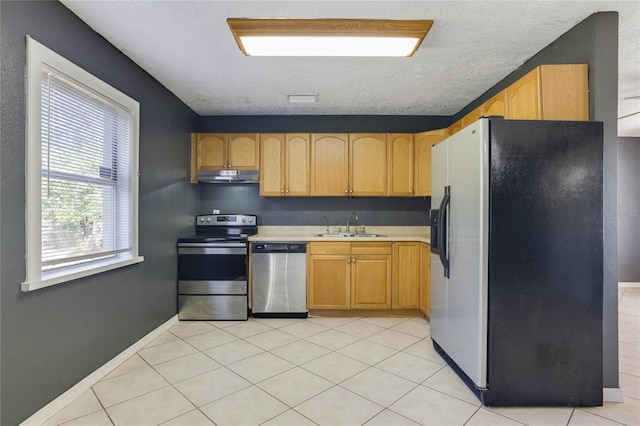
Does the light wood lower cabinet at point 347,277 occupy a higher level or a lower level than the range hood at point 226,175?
lower

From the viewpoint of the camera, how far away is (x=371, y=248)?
369cm

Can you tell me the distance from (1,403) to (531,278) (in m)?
2.93

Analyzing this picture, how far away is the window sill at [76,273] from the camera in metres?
1.71

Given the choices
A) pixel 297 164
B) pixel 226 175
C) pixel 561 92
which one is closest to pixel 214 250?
pixel 226 175

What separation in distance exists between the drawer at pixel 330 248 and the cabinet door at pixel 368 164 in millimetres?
711

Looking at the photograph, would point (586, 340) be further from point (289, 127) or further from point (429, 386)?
point (289, 127)

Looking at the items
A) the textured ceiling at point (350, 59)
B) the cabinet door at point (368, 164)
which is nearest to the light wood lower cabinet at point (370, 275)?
the cabinet door at point (368, 164)

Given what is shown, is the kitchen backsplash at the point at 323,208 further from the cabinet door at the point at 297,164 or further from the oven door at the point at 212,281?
the oven door at the point at 212,281

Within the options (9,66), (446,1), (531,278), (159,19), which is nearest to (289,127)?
(159,19)

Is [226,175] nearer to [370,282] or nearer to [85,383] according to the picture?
[370,282]

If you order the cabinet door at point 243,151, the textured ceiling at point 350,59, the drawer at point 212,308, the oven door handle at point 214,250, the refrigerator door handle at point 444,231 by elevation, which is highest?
the textured ceiling at point 350,59

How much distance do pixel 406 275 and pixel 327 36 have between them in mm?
2637

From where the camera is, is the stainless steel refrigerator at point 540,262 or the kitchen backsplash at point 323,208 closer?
the stainless steel refrigerator at point 540,262

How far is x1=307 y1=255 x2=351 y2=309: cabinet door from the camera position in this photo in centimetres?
367
